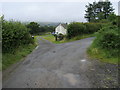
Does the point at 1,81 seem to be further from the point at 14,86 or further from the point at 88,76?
the point at 88,76

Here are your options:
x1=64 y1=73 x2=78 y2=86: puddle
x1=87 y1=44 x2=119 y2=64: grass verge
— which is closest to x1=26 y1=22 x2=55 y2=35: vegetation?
x1=87 y1=44 x2=119 y2=64: grass verge

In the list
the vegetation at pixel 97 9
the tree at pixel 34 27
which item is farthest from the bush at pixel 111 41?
the tree at pixel 34 27

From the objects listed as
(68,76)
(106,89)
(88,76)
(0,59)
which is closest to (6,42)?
(0,59)

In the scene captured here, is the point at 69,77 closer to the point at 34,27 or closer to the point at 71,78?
the point at 71,78

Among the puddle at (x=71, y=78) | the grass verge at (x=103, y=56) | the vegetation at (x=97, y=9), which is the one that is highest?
the vegetation at (x=97, y=9)

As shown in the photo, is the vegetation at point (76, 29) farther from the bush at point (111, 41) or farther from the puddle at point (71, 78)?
the puddle at point (71, 78)

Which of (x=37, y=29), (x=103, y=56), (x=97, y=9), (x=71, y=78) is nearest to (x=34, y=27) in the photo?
(x=37, y=29)

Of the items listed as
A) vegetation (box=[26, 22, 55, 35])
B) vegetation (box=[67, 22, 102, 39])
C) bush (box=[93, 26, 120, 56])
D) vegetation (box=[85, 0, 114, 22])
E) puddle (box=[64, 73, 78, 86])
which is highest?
vegetation (box=[85, 0, 114, 22])

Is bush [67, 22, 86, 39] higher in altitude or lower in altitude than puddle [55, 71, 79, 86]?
higher

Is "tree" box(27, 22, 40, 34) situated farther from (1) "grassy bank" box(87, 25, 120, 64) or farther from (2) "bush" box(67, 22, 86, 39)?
(1) "grassy bank" box(87, 25, 120, 64)

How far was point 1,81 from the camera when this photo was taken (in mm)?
4914

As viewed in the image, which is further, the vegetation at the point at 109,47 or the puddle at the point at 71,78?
the vegetation at the point at 109,47

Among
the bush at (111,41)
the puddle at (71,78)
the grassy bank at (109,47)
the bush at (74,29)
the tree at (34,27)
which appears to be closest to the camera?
the puddle at (71,78)

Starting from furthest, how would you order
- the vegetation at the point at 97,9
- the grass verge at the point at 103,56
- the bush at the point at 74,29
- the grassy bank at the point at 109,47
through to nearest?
1. the vegetation at the point at 97,9
2. the bush at the point at 74,29
3. the grassy bank at the point at 109,47
4. the grass verge at the point at 103,56
